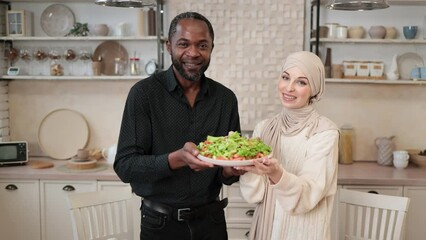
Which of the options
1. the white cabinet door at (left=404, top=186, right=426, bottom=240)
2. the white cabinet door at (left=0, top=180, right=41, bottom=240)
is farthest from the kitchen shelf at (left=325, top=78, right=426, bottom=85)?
the white cabinet door at (left=0, top=180, right=41, bottom=240)

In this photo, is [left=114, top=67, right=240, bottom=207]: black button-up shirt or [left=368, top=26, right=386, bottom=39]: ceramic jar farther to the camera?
[left=368, top=26, right=386, bottom=39]: ceramic jar

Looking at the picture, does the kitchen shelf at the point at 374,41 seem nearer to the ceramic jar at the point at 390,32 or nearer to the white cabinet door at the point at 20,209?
the ceramic jar at the point at 390,32

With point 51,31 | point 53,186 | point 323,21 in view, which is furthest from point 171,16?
point 53,186

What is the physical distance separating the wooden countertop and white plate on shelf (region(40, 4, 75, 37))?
107 cm

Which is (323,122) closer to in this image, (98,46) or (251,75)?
(251,75)

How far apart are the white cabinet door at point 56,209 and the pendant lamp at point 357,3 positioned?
1962mm

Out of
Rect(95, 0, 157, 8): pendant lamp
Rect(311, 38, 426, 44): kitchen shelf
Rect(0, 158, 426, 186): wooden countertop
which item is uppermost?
Rect(95, 0, 157, 8): pendant lamp

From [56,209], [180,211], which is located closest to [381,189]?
[180,211]

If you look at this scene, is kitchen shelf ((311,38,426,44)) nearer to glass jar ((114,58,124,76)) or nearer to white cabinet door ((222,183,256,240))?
white cabinet door ((222,183,256,240))

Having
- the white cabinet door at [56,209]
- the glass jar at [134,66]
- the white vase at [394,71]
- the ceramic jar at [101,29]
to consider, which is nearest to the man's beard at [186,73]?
the white cabinet door at [56,209]

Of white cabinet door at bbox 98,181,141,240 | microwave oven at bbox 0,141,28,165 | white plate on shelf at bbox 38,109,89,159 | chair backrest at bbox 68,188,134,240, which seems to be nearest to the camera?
chair backrest at bbox 68,188,134,240

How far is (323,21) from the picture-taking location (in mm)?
3572

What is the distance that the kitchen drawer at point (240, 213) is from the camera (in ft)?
10.5

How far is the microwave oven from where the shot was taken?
3299mm
